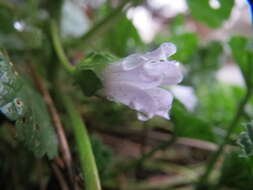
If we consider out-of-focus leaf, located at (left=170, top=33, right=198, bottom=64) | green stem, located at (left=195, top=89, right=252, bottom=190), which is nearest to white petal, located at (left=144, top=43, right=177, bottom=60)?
green stem, located at (left=195, top=89, right=252, bottom=190)

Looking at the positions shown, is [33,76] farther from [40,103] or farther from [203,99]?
[203,99]

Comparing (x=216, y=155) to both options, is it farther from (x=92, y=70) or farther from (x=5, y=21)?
(x=5, y=21)

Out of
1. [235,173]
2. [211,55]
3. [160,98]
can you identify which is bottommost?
[235,173]

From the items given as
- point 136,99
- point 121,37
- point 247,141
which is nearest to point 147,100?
point 136,99

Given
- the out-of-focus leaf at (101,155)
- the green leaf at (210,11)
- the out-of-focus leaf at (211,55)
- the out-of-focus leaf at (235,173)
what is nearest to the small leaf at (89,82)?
the out-of-focus leaf at (101,155)

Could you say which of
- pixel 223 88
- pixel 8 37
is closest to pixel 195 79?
pixel 223 88

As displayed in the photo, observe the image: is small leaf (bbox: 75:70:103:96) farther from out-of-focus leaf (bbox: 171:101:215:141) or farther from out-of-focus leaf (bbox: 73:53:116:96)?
out-of-focus leaf (bbox: 171:101:215:141)

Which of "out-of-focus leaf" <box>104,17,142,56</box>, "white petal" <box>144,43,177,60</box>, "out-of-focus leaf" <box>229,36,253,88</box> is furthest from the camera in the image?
"out-of-focus leaf" <box>104,17,142,56</box>

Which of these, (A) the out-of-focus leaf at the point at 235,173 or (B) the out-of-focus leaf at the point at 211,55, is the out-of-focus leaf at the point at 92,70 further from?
(B) the out-of-focus leaf at the point at 211,55
